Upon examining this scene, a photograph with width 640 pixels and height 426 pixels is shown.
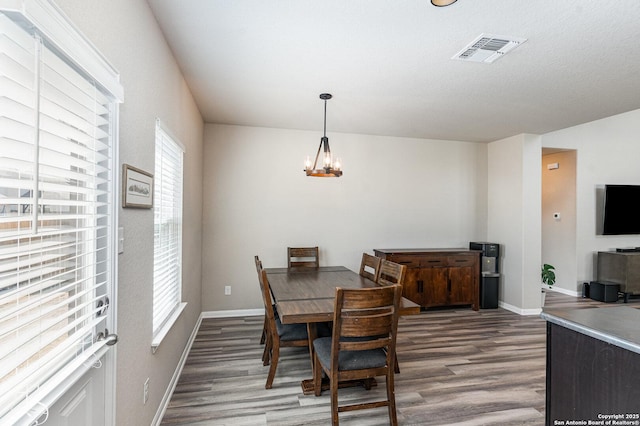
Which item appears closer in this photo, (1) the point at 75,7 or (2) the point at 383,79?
(1) the point at 75,7

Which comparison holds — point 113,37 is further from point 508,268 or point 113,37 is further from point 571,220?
point 571,220

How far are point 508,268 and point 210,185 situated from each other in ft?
15.2

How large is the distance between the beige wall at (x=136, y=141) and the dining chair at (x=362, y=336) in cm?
113

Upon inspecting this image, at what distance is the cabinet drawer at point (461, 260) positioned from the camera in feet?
15.3

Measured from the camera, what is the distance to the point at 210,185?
14.2ft

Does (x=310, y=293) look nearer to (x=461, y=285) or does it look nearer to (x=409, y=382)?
(x=409, y=382)

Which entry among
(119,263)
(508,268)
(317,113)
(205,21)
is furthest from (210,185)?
(508,268)

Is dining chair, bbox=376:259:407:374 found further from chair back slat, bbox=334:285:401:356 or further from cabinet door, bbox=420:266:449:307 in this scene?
cabinet door, bbox=420:266:449:307

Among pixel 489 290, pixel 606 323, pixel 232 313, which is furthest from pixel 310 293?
pixel 489 290

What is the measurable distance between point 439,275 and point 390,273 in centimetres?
212

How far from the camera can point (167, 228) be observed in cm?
253

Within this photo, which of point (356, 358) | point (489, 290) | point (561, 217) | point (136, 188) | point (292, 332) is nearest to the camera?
point (136, 188)

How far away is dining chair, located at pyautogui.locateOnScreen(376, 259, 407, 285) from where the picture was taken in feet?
8.59

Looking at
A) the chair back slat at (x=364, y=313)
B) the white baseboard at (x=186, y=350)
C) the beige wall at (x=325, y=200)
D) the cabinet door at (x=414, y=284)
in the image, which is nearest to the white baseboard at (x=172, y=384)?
the white baseboard at (x=186, y=350)
